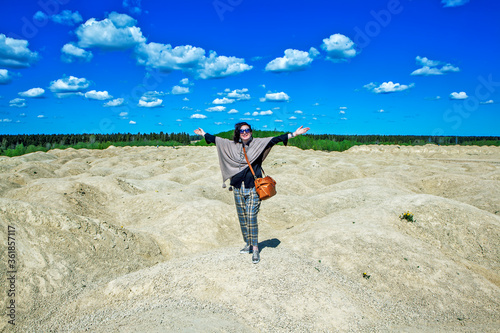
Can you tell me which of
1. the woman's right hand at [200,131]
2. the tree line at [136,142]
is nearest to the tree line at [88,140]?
the tree line at [136,142]

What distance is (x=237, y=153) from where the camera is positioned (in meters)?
6.00

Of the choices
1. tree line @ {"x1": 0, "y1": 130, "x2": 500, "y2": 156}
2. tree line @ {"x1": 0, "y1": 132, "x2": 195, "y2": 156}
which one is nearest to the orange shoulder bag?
tree line @ {"x1": 0, "y1": 130, "x2": 500, "y2": 156}

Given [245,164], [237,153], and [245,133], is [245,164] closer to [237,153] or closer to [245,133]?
[237,153]

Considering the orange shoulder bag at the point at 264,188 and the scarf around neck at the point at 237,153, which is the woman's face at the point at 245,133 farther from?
the orange shoulder bag at the point at 264,188

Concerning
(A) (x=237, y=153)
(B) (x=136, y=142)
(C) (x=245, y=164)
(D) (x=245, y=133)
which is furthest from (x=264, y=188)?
(B) (x=136, y=142)

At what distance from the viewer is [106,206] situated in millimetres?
14242

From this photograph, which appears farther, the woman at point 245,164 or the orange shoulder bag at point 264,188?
the woman at point 245,164

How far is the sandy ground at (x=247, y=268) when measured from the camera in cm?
512

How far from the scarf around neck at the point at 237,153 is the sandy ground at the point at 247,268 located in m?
1.70

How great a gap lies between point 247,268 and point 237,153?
2027 millimetres

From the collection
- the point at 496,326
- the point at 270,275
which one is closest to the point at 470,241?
Answer: the point at 496,326

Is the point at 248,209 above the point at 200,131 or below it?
below

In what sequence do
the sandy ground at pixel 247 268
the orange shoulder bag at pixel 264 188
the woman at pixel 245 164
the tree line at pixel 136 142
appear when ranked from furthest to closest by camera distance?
the tree line at pixel 136 142 < the woman at pixel 245 164 < the orange shoulder bag at pixel 264 188 < the sandy ground at pixel 247 268

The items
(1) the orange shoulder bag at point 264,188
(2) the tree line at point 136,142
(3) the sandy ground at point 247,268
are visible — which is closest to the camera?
(3) the sandy ground at point 247,268
